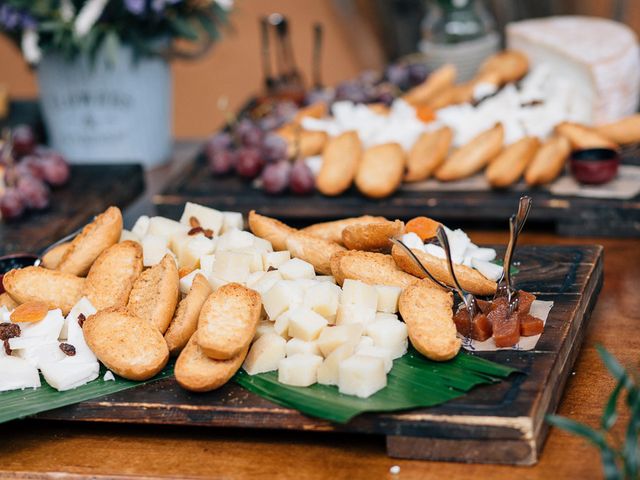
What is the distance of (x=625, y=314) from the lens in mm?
1815

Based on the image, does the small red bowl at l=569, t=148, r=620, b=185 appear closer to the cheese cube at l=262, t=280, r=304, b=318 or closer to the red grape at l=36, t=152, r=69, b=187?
the cheese cube at l=262, t=280, r=304, b=318

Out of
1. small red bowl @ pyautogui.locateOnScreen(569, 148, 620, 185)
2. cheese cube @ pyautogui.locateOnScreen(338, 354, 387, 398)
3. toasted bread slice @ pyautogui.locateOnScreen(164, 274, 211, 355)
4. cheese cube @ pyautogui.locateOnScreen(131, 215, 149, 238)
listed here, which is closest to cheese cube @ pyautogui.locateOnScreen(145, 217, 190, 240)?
cheese cube @ pyautogui.locateOnScreen(131, 215, 149, 238)

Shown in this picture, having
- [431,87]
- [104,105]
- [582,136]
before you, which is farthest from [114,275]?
[431,87]

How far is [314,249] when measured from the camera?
5.57ft

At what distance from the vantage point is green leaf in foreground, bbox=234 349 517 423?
1.34m

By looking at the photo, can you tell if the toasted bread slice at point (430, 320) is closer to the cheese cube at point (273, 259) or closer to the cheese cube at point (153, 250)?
the cheese cube at point (273, 259)

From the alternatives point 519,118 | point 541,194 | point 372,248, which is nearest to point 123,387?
point 372,248

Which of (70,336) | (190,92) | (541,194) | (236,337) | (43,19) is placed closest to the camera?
(236,337)

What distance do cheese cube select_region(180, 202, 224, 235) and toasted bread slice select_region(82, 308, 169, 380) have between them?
0.38 m

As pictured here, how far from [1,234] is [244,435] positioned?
1.16 metres

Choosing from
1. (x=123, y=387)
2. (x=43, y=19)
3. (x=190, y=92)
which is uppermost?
(x=43, y=19)

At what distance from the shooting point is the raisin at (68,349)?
1500 mm

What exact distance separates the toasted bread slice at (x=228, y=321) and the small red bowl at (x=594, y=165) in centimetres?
107

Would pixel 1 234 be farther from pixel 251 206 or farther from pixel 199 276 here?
pixel 199 276
